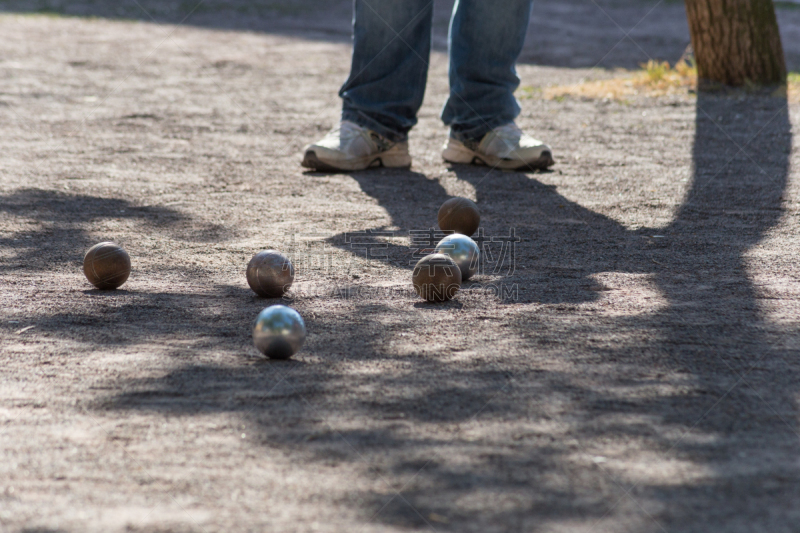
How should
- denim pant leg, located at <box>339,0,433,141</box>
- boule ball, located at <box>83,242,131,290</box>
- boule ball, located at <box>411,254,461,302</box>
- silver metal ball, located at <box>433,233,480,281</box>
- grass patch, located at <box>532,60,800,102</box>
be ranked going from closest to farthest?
boule ball, located at <box>411,254,461,302</box>
boule ball, located at <box>83,242,131,290</box>
silver metal ball, located at <box>433,233,480,281</box>
denim pant leg, located at <box>339,0,433,141</box>
grass patch, located at <box>532,60,800,102</box>

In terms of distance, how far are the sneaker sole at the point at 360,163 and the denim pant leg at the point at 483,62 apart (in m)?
0.44

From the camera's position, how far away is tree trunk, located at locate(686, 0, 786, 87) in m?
8.24

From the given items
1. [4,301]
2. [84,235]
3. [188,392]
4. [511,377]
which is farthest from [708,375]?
[84,235]

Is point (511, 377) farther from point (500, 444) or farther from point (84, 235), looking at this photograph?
point (84, 235)

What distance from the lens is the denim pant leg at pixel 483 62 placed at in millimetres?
5586

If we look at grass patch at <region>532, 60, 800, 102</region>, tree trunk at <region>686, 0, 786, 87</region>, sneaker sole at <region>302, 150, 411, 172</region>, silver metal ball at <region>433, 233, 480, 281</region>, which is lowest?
silver metal ball at <region>433, 233, 480, 281</region>

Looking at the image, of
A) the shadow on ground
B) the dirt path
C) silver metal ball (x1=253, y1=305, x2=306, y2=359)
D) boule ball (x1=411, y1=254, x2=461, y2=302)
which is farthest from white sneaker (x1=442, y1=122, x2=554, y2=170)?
silver metal ball (x1=253, y1=305, x2=306, y2=359)

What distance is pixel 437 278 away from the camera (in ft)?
10.9

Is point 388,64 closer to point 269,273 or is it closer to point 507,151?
point 507,151

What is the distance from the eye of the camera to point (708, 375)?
260 cm

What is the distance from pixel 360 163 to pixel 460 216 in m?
1.73

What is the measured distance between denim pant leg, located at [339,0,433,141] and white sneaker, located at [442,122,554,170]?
0.47 meters

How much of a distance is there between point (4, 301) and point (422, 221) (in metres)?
2.13

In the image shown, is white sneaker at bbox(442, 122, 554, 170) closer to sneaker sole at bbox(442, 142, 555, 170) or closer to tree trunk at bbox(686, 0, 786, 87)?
sneaker sole at bbox(442, 142, 555, 170)
